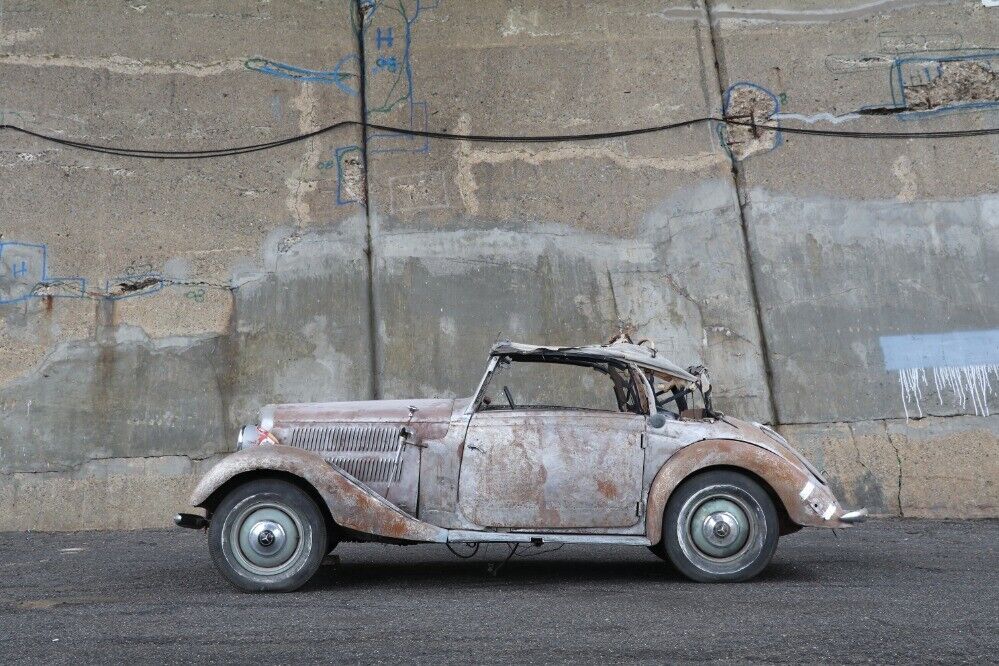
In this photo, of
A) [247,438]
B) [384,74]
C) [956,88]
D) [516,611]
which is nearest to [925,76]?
[956,88]

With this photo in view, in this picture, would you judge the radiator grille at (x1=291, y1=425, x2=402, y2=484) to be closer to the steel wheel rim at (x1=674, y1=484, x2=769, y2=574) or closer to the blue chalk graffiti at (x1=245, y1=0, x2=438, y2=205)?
the steel wheel rim at (x1=674, y1=484, x2=769, y2=574)

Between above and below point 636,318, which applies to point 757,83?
above

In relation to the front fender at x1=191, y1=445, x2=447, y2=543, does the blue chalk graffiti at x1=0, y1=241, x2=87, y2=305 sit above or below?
above

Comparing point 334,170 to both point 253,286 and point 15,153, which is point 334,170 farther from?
point 15,153

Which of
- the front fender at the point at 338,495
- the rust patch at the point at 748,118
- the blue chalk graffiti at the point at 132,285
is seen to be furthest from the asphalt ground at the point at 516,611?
the rust patch at the point at 748,118

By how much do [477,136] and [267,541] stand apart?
6015 millimetres

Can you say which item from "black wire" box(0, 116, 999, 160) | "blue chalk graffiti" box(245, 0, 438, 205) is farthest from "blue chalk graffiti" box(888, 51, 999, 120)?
"blue chalk graffiti" box(245, 0, 438, 205)

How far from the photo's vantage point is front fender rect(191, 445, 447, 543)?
4.63 meters

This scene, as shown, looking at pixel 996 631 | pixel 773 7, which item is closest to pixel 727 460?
pixel 996 631

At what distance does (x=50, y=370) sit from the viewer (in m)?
8.52

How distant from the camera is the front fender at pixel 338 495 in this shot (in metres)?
4.63

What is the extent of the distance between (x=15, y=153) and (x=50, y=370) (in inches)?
97.9

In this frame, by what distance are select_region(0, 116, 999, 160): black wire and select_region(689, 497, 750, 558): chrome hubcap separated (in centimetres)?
574

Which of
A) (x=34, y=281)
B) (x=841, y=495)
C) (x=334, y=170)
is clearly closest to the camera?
(x=841, y=495)
